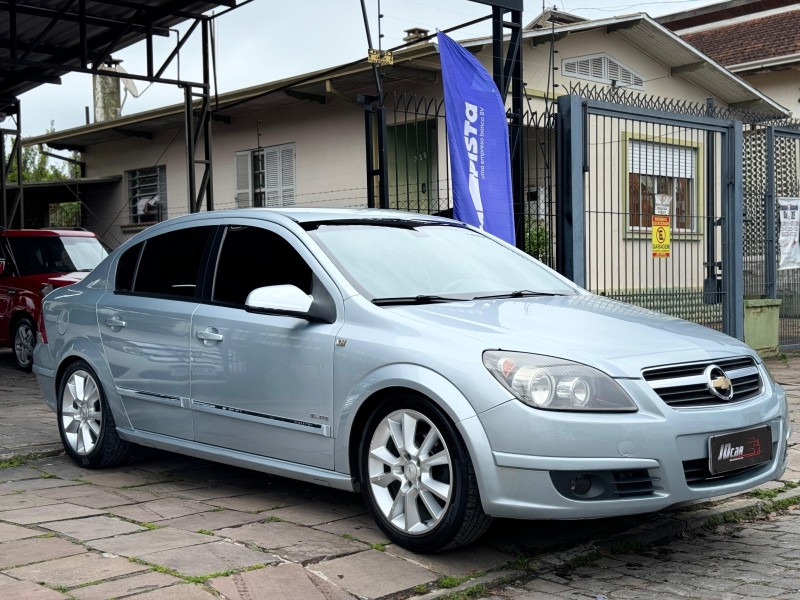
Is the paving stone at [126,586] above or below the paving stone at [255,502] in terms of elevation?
above

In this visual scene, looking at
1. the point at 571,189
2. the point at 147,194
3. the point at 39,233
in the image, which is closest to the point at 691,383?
the point at 571,189

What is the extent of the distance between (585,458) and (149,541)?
6.70ft

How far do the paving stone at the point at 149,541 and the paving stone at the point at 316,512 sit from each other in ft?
1.73

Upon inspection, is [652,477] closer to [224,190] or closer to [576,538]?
[576,538]

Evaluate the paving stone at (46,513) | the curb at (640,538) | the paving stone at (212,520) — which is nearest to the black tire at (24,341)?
the paving stone at (46,513)

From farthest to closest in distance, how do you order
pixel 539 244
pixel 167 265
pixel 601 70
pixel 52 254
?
pixel 601 70 → pixel 52 254 → pixel 539 244 → pixel 167 265

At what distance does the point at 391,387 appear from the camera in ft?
15.0

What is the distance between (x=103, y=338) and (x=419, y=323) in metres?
2.54

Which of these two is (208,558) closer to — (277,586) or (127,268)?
(277,586)

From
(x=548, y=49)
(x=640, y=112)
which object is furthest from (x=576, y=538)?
(x=548, y=49)

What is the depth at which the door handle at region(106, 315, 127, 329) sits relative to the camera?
615 centimetres

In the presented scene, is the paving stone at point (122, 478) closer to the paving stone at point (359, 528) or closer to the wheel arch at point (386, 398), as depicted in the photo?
the paving stone at point (359, 528)

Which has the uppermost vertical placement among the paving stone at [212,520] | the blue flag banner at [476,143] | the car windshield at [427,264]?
the blue flag banner at [476,143]

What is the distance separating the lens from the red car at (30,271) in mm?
12422
